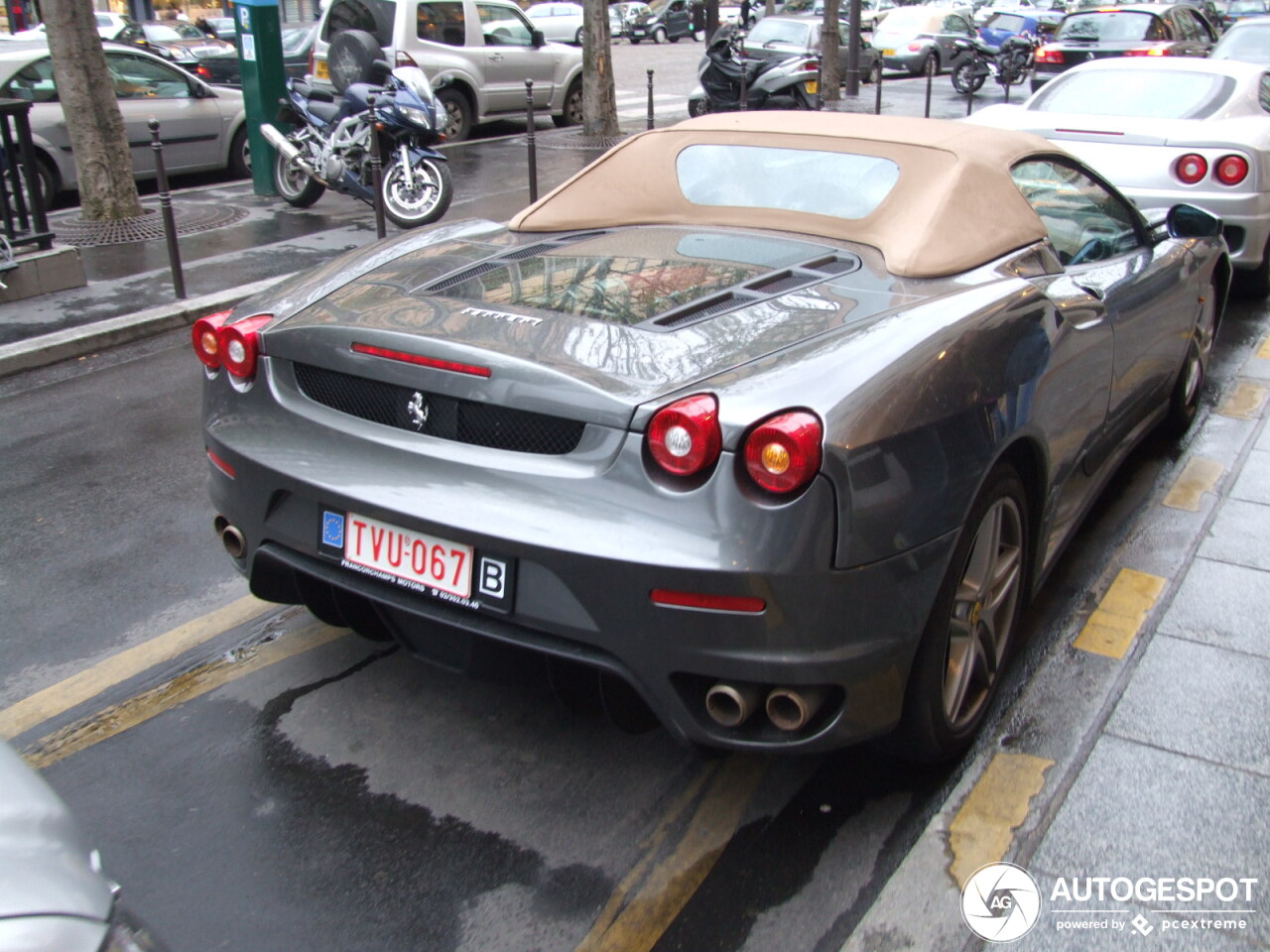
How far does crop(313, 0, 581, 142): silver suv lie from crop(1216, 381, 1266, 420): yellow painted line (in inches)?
370

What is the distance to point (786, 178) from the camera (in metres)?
3.65

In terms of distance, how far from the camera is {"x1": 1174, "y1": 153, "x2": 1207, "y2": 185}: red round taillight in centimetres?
701

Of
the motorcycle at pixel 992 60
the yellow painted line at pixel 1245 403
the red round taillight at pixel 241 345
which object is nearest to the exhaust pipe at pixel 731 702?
the red round taillight at pixel 241 345

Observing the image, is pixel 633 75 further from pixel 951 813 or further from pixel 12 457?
pixel 951 813

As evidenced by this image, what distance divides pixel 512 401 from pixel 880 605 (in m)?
0.87

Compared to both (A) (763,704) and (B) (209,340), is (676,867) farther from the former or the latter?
(B) (209,340)

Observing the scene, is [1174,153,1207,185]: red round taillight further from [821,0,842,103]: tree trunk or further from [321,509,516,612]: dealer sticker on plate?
[821,0,842,103]: tree trunk

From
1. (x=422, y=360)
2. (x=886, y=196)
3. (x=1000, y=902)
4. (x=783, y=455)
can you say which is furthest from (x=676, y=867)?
(x=886, y=196)

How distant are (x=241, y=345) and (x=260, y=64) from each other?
875 centimetres

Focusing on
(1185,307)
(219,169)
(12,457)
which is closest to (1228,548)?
(1185,307)

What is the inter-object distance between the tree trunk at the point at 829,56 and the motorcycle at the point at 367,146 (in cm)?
1187

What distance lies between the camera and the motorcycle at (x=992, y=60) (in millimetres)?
23438

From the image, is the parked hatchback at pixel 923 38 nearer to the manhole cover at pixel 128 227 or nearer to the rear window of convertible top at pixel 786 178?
the manhole cover at pixel 128 227

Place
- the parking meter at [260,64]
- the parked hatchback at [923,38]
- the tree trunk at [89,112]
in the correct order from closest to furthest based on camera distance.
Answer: the tree trunk at [89,112] → the parking meter at [260,64] → the parked hatchback at [923,38]
